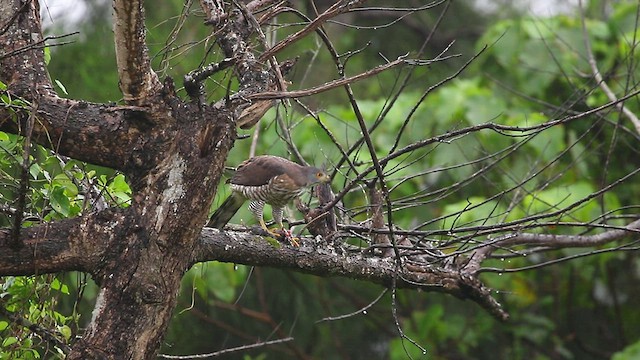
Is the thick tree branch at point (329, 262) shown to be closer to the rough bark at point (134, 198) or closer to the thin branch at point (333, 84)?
the rough bark at point (134, 198)

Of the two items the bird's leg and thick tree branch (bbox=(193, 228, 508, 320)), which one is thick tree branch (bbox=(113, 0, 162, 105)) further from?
the bird's leg

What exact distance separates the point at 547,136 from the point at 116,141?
3978 mm

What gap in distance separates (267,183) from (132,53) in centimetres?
126

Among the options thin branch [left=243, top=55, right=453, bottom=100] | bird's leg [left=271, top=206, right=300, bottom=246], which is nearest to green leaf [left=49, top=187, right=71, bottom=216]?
thin branch [left=243, top=55, right=453, bottom=100]

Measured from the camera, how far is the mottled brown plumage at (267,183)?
3.96 m

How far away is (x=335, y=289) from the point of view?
724 centimetres

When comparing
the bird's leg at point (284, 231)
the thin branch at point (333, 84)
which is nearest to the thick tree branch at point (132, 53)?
the thin branch at point (333, 84)

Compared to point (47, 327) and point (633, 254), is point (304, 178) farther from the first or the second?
point (633, 254)

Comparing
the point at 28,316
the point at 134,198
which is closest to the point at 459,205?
the point at 28,316

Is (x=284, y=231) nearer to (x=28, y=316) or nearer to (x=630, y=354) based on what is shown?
(x=28, y=316)

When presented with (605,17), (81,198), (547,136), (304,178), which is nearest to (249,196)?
(304,178)

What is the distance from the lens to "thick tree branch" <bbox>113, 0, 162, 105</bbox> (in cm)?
277

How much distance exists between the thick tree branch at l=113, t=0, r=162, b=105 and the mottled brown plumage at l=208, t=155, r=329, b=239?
1055 millimetres

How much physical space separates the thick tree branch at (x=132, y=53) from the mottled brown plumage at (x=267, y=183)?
3.46 feet
